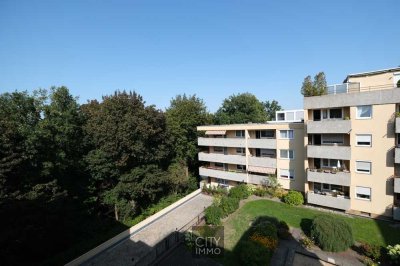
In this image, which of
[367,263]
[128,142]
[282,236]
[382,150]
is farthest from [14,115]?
[382,150]

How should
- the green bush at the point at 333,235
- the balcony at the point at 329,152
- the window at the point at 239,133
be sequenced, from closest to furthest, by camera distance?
1. the green bush at the point at 333,235
2. the balcony at the point at 329,152
3. the window at the point at 239,133

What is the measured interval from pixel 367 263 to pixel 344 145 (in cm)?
1177

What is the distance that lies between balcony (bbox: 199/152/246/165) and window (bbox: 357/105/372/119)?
49.0 feet

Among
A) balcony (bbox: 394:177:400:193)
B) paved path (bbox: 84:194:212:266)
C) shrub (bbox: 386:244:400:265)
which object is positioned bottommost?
paved path (bbox: 84:194:212:266)

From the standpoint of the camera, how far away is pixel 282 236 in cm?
1895

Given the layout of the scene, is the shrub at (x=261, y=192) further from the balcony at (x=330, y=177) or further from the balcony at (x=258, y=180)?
the balcony at (x=330, y=177)

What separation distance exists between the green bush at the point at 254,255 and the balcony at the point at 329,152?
12.7 meters

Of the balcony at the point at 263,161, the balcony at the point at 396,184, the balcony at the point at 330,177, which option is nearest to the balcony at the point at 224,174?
the balcony at the point at 263,161

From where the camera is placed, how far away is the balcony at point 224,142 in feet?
104

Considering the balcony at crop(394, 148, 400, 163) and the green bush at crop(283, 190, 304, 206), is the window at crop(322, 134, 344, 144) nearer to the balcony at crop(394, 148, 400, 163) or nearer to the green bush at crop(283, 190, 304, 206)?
the balcony at crop(394, 148, 400, 163)

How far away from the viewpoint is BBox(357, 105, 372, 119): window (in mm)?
20844

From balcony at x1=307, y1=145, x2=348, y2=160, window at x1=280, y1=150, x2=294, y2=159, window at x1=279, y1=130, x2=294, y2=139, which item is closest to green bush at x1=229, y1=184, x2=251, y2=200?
window at x1=280, y1=150, x2=294, y2=159

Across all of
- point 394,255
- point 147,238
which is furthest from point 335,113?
point 147,238

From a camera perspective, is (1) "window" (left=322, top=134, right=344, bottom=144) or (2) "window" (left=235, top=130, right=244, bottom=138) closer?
(1) "window" (left=322, top=134, right=344, bottom=144)
